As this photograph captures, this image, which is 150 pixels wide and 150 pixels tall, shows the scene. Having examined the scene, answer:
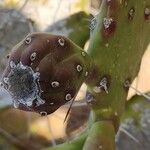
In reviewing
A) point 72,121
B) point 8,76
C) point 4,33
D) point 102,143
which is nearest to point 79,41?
point 72,121

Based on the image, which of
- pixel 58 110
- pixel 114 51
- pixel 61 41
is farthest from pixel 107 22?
pixel 58 110

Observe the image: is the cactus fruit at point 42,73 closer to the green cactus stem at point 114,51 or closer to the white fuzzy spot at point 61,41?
the white fuzzy spot at point 61,41

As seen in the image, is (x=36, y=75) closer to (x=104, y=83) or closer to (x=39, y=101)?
(x=39, y=101)

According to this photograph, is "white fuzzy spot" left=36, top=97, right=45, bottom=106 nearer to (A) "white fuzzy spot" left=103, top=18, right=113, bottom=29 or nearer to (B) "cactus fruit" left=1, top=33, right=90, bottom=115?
(B) "cactus fruit" left=1, top=33, right=90, bottom=115

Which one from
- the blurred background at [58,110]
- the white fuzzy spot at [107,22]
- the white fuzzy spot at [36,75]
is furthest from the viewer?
the blurred background at [58,110]

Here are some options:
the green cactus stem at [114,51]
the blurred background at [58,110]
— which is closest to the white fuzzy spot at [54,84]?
the green cactus stem at [114,51]

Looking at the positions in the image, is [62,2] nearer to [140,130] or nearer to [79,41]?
[79,41]
